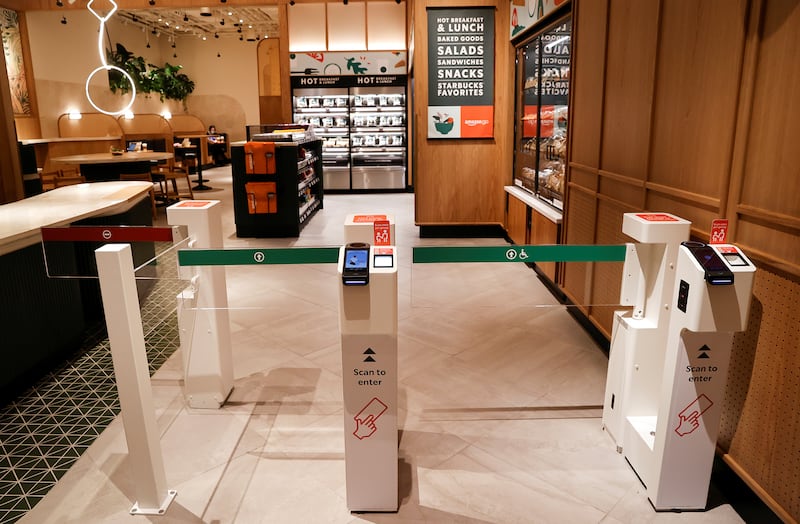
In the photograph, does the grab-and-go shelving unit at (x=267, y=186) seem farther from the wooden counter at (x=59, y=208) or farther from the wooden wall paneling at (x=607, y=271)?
the wooden wall paneling at (x=607, y=271)

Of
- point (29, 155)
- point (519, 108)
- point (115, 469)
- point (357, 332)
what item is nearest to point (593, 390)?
point (357, 332)

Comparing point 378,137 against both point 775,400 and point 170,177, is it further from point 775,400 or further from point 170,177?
point 775,400

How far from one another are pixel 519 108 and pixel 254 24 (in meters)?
14.8

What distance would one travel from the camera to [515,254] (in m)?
2.43

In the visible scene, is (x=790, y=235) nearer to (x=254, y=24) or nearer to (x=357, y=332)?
(x=357, y=332)

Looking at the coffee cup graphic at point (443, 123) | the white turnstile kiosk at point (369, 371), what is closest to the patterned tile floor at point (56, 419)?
the white turnstile kiosk at point (369, 371)

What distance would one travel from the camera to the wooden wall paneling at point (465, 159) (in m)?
7.04

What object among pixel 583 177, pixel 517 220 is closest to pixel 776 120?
pixel 583 177

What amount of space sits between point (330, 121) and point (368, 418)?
10.7 meters

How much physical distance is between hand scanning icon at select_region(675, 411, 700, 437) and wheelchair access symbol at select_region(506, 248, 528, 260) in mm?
870

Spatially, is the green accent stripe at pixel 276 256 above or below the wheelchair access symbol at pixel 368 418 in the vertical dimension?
above

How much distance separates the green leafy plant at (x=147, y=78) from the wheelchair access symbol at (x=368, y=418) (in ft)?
53.3

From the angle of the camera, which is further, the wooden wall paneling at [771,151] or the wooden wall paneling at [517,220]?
the wooden wall paneling at [517,220]

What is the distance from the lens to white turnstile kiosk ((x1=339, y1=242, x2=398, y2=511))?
82.6 inches
